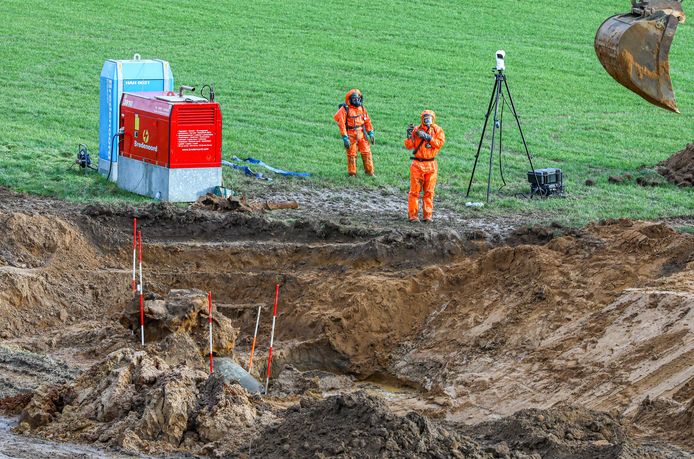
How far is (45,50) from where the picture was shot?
3494cm

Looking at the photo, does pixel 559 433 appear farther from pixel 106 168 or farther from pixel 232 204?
pixel 106 168

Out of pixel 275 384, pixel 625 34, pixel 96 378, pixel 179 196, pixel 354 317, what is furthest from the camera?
pixel 179 196

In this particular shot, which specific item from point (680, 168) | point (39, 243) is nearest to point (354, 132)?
point (680, 168)

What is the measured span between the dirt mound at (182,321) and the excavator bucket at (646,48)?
5.35 metres

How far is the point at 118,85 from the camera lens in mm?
22234

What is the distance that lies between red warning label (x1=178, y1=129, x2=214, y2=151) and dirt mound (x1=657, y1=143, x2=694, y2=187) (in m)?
8.67

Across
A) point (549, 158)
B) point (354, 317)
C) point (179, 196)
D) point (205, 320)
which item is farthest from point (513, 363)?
point (549, 158)

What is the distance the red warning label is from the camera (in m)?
20.5

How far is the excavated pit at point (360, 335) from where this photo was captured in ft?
38.0

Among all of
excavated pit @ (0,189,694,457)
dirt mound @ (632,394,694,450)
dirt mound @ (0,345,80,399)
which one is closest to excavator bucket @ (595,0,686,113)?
excavated pit @ (0,189,694,457)

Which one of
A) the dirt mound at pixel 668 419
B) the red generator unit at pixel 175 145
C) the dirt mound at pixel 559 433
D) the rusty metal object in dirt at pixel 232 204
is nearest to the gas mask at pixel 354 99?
the red generator unit at pixel 175 145

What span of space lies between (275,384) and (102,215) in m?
5.00

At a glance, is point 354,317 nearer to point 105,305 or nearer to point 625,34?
point 105,305

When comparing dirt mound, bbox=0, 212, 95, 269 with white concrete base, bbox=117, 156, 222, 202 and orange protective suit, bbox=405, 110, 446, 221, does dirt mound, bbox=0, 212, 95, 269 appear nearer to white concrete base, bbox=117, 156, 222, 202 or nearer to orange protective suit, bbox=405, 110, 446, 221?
white concrete base, bbox=117, 156, 222, 202
